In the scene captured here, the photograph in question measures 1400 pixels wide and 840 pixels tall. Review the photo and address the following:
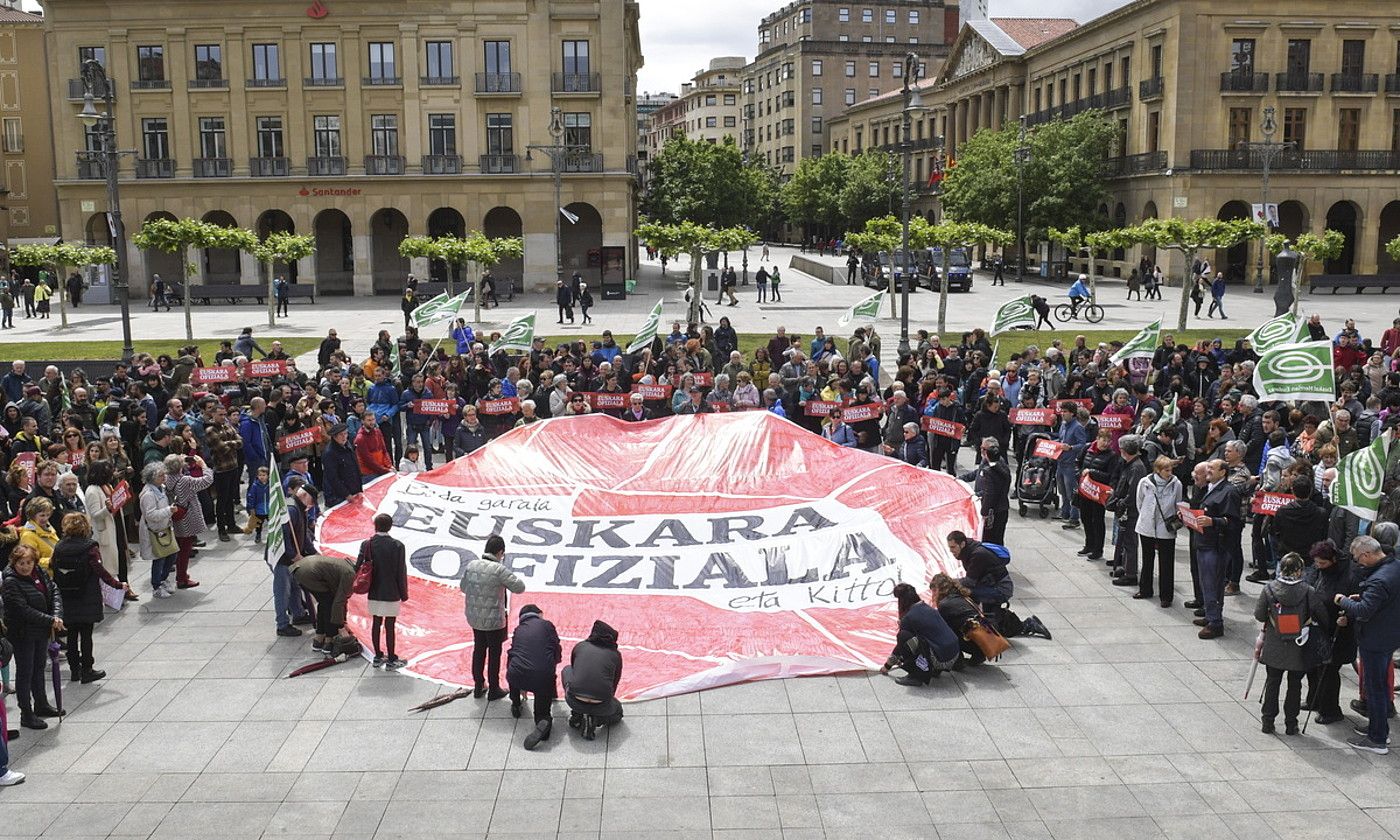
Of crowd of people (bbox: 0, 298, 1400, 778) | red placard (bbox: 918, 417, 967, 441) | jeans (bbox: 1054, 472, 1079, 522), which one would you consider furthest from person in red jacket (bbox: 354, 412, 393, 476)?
jeans (bbox: 1054, 472, 1079, 522)

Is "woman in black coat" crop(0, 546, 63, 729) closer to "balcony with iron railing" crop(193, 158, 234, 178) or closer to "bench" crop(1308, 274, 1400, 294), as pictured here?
"balcony with iron railing" crop(193, 158, 234, 178)

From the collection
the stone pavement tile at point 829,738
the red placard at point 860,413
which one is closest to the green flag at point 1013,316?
the red placard at point 860,413

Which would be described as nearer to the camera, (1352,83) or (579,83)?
(579,83)

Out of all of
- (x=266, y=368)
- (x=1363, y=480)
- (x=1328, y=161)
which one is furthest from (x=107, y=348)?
(x=1328, y=161)

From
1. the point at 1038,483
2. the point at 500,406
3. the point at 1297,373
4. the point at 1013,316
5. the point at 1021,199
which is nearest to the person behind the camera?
the point at 1297,373

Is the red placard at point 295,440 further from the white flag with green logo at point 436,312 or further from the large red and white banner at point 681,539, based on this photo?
the white flag with green logo at point 436,312

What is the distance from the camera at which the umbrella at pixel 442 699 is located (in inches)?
427

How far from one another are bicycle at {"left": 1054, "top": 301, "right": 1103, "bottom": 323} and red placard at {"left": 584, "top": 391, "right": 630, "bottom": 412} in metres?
25.5

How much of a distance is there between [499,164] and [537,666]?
4925 cm

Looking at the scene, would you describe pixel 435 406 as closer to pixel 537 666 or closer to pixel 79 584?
pixel 79 584

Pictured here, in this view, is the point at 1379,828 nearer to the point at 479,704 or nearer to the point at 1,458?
the point at 479,704

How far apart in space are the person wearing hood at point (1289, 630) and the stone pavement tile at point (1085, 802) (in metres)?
1.96

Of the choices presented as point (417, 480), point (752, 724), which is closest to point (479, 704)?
point (752, 724)

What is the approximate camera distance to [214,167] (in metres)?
56.8
